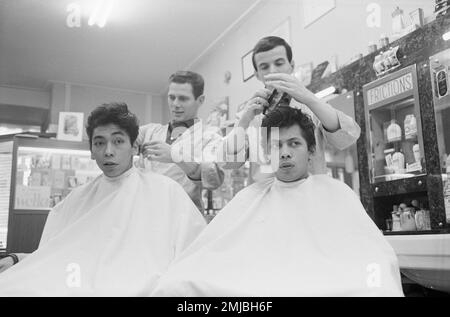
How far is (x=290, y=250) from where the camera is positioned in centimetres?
126

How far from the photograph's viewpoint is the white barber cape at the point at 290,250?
3.55ft

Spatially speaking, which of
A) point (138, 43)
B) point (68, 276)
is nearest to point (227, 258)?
point (68, 276)

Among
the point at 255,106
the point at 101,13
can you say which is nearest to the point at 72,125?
the point at 101,13

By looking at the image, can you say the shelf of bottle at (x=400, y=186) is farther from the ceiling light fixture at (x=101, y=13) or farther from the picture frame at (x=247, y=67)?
the ceiling light fixture at (x=101, y=13)

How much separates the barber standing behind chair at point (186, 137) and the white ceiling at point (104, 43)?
0.24 metres

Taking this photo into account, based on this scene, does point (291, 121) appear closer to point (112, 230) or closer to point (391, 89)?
point (112, 230)

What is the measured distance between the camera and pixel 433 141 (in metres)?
2.09

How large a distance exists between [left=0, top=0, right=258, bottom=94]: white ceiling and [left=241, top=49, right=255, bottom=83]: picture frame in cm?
27

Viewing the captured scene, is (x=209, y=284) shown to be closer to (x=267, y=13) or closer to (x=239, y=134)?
(x=239, y=134)

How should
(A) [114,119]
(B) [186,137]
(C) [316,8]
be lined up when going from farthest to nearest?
(C) [316,8] < (B) [186,137] < (A) [114,119]

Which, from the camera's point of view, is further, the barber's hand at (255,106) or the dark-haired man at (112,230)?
the barber's hand at (255,106)

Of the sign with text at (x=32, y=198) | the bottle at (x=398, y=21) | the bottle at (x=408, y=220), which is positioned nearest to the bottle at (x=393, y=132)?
the bottle at (x=408, y=220)

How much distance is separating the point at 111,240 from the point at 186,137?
1.89 ft

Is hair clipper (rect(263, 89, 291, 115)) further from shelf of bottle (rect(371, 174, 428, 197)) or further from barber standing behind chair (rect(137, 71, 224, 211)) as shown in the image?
shelf of bottle (rect(371, 174, 428, 197))
